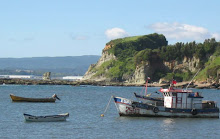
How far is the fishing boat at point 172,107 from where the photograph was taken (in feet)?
200

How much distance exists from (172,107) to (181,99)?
4.68ft

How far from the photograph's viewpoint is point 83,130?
173ft

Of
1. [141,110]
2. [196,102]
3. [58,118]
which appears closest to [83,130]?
[58,118]

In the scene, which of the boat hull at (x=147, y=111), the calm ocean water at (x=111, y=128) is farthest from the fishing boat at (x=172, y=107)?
the calm ocean water at (x=111, y=128)

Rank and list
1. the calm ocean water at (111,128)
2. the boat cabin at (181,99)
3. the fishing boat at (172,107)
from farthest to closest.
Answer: the boat cabin at (181,99) → the fishing boat at (172,107) → the calm ocean water at (111,128)

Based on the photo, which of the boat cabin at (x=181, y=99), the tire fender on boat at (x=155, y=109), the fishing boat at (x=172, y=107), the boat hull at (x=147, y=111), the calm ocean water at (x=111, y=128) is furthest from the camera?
the boat cabin at (x=181, y=99)

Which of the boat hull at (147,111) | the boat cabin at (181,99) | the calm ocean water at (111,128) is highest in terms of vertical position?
the boat cabin at (181,99)

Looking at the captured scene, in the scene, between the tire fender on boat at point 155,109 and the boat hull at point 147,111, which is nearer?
the boat hull at point 147,111

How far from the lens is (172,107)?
6209cm

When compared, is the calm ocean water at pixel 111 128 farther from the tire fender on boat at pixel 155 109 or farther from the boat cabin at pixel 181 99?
the boat cabin at pixel 181 99

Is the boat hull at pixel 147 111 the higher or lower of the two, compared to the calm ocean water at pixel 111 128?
higher

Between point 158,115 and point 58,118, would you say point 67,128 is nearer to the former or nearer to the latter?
point 58,118

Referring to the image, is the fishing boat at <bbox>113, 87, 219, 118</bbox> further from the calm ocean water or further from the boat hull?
the calm ocean water

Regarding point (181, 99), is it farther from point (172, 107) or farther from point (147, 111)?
point (147, 111)
